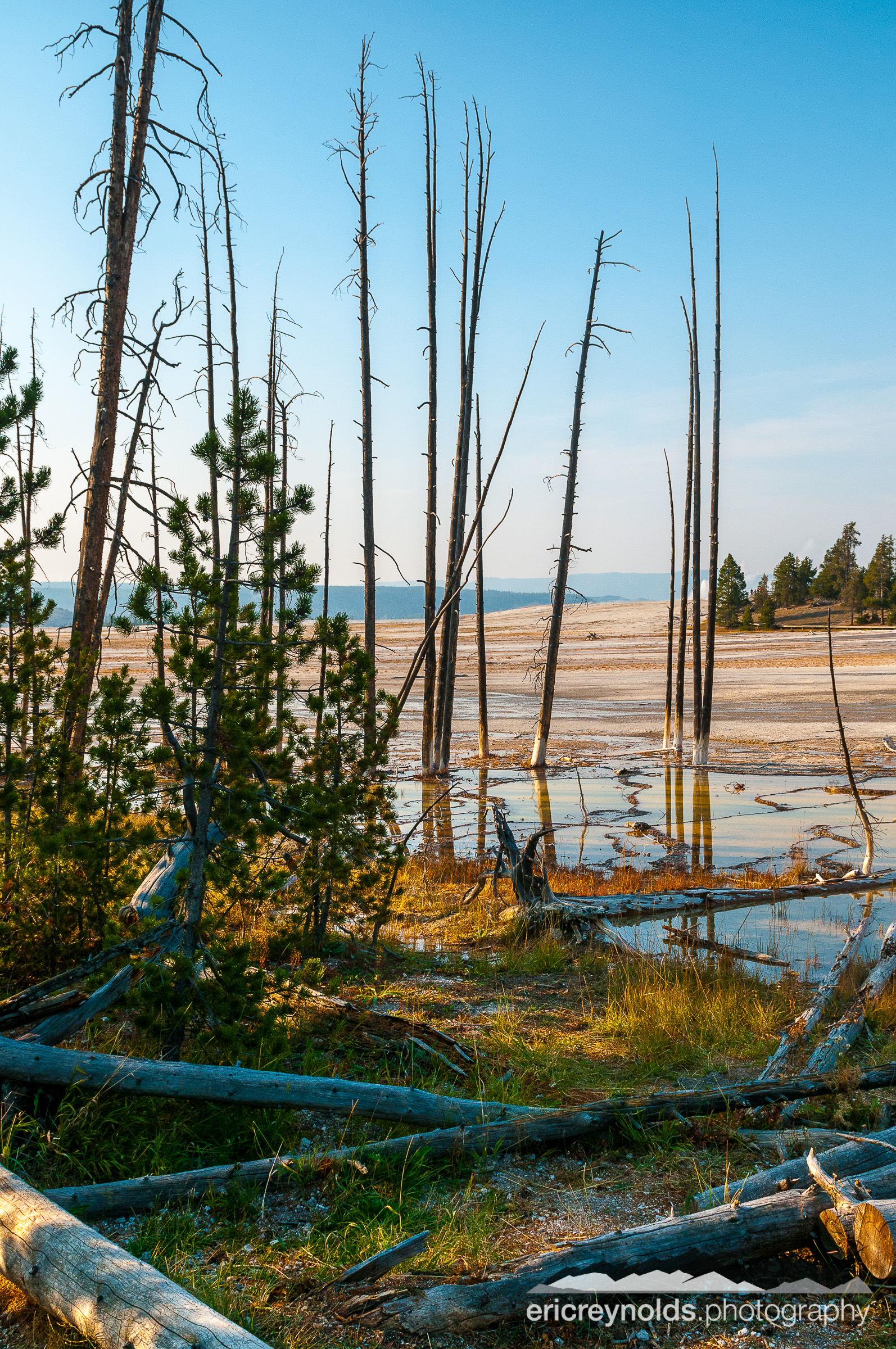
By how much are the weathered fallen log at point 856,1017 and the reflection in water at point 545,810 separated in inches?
142

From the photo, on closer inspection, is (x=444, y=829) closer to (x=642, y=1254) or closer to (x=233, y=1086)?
(x=233, y=1086)

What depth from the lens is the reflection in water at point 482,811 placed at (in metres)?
12.4

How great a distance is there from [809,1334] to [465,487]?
52.1 feet

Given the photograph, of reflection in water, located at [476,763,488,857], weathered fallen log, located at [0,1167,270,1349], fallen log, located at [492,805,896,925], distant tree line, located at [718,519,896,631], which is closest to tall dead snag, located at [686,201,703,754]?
reflection in water, located at [476,763,488,857]

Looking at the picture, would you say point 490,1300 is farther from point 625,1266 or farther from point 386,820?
point 386,820

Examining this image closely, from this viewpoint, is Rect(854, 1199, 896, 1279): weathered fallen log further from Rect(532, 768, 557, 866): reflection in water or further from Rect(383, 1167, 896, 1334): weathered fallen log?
Rect(532, 768, 557, 866): reflection in water

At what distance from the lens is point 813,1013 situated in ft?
18.3

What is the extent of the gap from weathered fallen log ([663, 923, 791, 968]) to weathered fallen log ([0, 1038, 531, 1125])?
161 inches

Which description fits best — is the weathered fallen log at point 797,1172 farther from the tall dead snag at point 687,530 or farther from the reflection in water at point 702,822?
the tall dead snag at point 687,530

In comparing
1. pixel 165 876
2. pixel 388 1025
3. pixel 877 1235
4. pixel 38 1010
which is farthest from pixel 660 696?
pixel 877 1235

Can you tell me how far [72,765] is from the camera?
573 cm

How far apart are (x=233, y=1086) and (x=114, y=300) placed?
699 cm

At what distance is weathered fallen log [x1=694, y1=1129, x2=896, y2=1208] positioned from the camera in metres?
3.25

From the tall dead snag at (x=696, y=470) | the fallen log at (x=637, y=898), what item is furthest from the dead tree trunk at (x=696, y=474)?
the fallen log at (x=637, y=898)
